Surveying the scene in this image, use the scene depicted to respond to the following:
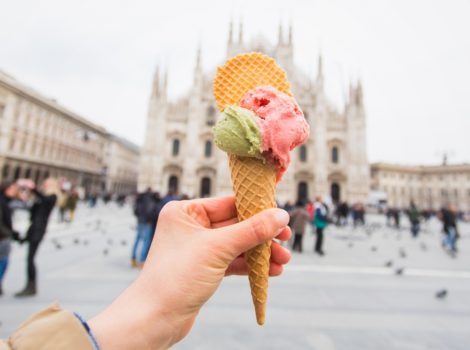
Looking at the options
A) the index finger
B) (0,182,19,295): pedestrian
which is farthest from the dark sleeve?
the index finger

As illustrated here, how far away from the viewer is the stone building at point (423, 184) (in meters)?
44.6

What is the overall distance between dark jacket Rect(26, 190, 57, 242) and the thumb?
11.1 feet

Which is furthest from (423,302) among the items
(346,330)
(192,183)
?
(192,183)

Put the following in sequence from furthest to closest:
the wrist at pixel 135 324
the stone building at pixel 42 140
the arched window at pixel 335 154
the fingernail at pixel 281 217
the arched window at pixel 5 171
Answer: the arched window at pixel 335 154 → the arched window at pixel 5 171 → the stone building at pixel 42 140 → the fingernail at pixel 281 217 → the wrist at pixel 135 324

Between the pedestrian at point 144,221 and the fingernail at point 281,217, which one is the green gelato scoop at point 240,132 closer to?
the fingernail at point 281,217

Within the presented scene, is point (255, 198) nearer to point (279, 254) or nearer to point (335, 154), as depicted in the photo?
point (279, 254)

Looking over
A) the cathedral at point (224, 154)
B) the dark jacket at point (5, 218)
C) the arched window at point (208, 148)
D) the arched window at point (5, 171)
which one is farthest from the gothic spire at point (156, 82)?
the dark jacket at point (5, 218)

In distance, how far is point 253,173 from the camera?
4.82 feet

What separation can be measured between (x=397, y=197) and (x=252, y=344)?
5018 cm

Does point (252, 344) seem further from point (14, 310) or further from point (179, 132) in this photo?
point (179, 132)

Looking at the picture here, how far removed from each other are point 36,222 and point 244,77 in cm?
334

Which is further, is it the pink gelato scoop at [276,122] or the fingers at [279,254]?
the fingers at [279,254]

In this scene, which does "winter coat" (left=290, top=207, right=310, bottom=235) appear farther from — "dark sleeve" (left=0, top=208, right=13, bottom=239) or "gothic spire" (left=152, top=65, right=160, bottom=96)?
"gothic spire" (left=152, top=65, right=160, bottom=96)

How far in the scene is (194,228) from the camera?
1.10 metres
